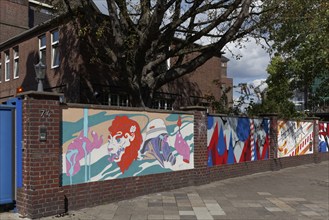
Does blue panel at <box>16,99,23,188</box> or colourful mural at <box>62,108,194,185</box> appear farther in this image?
colourful mural at <box>62,108,194,185</box>

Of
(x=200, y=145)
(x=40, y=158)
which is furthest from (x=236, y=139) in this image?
(x=40, y=158)

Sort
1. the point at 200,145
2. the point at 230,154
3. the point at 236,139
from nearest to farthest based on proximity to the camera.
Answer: the point at 200,145 < the point at 230,154 < the point at 236,139

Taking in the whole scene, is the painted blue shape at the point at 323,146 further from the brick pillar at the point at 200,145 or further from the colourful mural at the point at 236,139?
the brick pillar at the point at 200,145

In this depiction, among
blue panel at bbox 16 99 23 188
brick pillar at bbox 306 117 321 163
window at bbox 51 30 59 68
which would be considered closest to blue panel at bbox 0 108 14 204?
blue panel at bbox 16 99 23 188

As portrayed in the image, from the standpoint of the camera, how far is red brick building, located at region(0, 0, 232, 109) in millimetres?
16609

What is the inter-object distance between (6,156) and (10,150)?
5.0 inches

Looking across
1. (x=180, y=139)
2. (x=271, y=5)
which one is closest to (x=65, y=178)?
(x=180, y=139)

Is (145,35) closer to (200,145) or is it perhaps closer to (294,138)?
(200,145)

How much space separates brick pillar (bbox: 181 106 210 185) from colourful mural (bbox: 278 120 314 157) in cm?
590

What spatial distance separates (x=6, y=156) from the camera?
287 inches

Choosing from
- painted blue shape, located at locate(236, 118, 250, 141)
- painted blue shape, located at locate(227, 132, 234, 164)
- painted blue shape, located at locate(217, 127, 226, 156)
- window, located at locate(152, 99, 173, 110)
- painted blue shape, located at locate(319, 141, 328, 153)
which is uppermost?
window, located at locate(152, 99, 173, 110)

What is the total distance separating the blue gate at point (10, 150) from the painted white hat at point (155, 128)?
3.26m

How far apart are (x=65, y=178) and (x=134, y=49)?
5.90 m

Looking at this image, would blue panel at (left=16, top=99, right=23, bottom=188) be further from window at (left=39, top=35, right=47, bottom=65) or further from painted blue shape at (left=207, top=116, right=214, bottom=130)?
window at (left=39, top=35, right=47, bottom=65)
